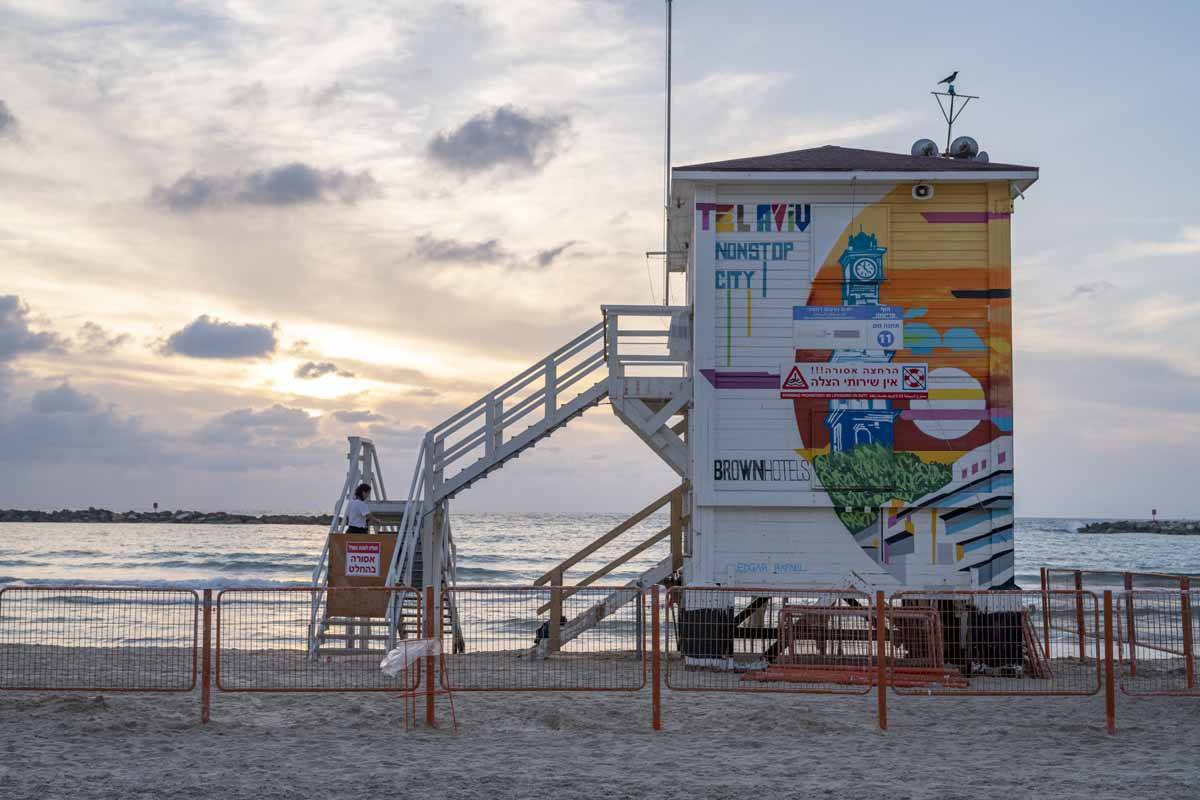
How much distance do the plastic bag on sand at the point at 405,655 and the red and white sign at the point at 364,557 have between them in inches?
239

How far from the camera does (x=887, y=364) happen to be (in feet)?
53.4

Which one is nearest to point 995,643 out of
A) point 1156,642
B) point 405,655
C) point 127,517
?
point 1156,642

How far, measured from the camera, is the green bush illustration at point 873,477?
16.2 metres

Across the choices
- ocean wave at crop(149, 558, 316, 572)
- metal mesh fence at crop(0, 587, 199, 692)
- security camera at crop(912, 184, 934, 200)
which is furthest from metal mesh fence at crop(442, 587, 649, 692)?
ocean wave at crop(149, 558, 316, 572)

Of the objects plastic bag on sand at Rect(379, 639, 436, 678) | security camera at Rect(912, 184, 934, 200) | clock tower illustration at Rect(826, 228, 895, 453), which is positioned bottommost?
plastic bag on sand at Rect(379, 639, 436, 678)

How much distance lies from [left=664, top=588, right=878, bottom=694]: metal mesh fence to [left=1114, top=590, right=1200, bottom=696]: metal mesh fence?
3176 mm

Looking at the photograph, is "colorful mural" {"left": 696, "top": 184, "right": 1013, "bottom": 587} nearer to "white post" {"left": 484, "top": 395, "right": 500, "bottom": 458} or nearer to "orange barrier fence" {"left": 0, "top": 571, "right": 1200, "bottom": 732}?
"orange barrier fence" {"left": 0, "top": 571, "right": 1200, "bottom": 732}

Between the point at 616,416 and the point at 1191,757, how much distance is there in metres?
9.12

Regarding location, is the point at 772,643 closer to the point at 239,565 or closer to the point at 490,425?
the point at 490,425

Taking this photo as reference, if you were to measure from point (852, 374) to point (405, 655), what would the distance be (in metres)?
7.76

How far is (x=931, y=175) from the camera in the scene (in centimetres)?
1620

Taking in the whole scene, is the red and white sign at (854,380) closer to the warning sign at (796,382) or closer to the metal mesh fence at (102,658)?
the warning sign at (796,382)

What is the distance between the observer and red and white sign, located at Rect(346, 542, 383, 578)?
17.4 meters

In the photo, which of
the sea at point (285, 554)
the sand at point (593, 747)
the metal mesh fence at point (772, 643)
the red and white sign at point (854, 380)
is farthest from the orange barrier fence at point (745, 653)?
the sea at point (285, 554)
